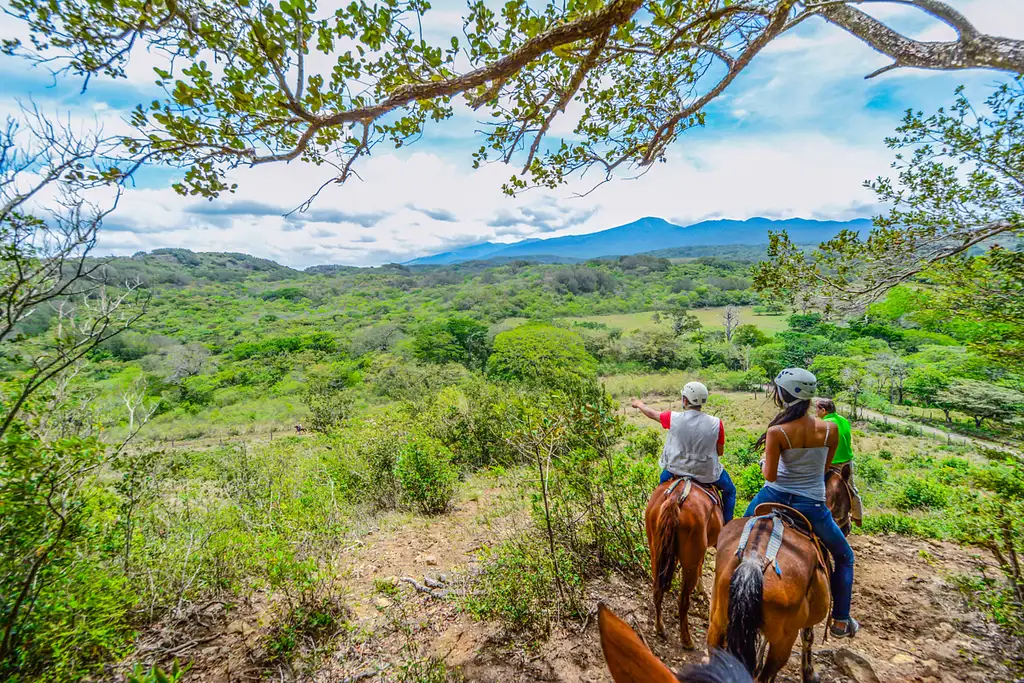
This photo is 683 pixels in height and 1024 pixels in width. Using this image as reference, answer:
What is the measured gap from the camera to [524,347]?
21.6 m

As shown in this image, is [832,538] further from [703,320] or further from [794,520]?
[703,320]

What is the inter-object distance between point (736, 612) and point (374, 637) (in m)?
2.94

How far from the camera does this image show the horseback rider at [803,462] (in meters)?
2.70

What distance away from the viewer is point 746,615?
2229 mm

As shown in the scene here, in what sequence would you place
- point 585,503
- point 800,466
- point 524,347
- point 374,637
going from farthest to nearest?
point 524,347 < point 585,503 < point 374,637 < point 800,466

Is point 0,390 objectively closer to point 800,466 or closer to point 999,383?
point 800,466

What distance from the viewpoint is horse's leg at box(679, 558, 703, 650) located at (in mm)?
3004

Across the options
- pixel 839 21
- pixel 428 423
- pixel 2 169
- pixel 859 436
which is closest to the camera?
pixel 2 169

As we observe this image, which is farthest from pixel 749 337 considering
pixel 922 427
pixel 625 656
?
pixel 625 656

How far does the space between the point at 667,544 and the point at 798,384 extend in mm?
1542

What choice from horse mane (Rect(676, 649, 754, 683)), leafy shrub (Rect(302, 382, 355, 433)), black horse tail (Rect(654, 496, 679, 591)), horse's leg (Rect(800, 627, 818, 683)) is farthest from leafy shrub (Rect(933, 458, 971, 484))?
leafy shrub (Rect(302, 382, 355, 433))

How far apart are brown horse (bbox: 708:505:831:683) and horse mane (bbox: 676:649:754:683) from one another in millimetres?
1494

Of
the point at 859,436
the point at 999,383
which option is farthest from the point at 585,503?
the point at 999,383

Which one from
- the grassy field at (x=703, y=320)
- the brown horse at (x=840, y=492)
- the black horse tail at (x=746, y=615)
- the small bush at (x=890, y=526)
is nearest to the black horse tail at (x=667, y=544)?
the black horse tail at (x=746, y=615)
